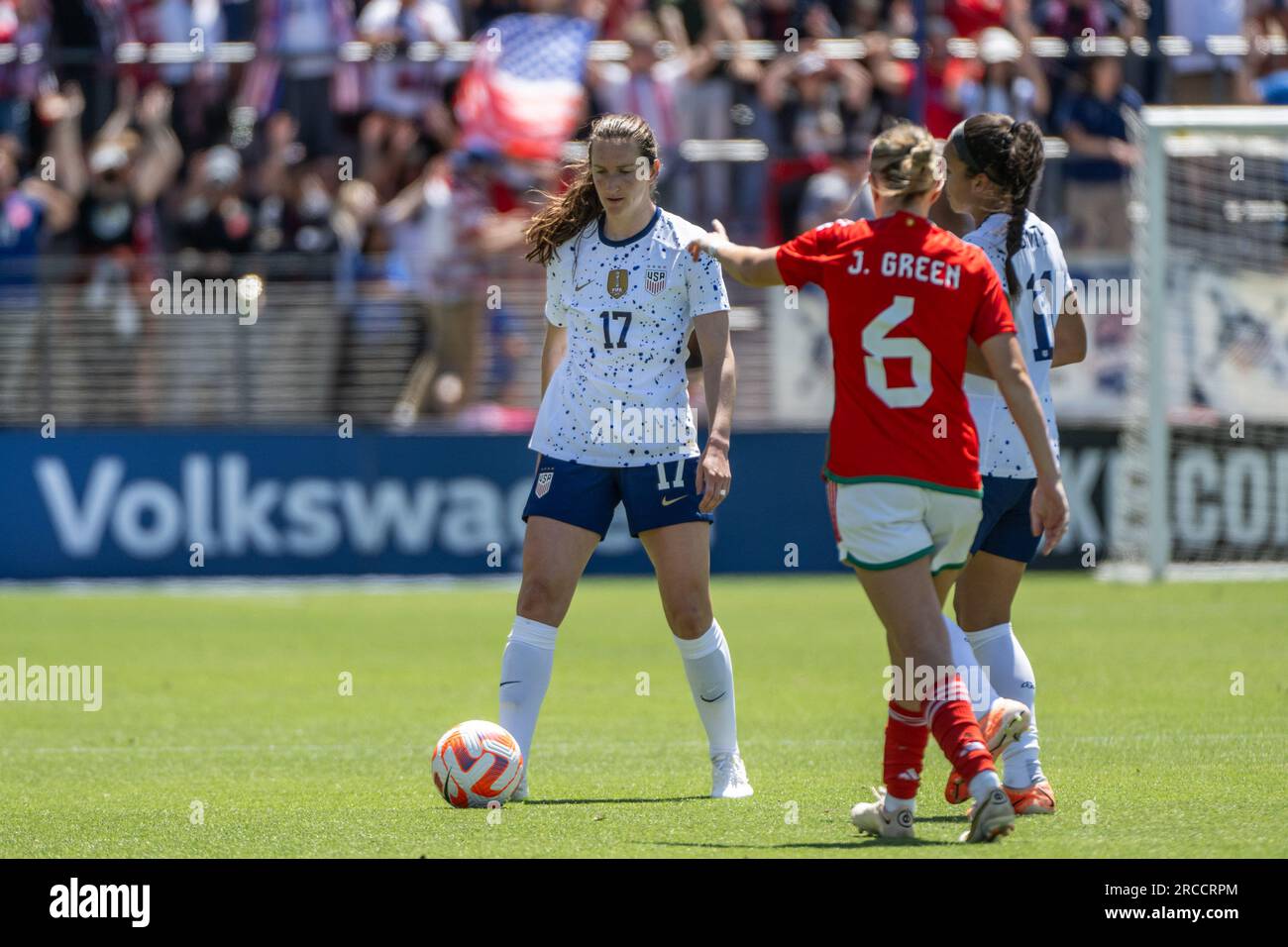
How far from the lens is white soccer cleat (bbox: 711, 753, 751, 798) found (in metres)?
7.39

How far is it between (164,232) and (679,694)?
10.1 m

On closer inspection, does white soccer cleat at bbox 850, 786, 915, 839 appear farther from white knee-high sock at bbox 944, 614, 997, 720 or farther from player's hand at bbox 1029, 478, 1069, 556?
player's hand at bbox 1029, 478, 1069, 556

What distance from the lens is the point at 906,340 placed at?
236 inches

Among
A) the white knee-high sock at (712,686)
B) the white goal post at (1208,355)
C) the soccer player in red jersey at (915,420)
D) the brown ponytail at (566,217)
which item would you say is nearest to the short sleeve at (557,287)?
the brown ponytail at (566,217)

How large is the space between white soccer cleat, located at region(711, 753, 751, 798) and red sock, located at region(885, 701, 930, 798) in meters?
1.25

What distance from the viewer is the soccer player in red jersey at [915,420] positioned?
5957 mm

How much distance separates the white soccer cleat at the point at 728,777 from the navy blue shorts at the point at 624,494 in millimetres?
895

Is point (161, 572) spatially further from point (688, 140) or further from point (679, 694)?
point (679, 694)

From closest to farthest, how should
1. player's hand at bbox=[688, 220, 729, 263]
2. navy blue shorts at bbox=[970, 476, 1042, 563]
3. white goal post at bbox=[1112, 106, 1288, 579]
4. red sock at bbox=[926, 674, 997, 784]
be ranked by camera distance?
red sock at bbox=[926, 674, 997, 784], player's hand at bbox=[688, 220, 729, 263], navy blue shorts at bbox=[970, 476, 1042, 563], white goal post at bbox=[1112, 106, 1288, 579]

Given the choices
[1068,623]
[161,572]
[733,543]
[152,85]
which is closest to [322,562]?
[161,572]

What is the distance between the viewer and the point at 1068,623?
14.1 meters

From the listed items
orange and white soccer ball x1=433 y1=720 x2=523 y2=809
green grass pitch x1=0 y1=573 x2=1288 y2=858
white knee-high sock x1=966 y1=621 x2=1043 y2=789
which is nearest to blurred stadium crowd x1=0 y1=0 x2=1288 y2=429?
green grass pitch x1=0 y1=573 x2=1288 y2=858

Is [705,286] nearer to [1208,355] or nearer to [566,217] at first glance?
[566,217]

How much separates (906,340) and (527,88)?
1351 centimetres
